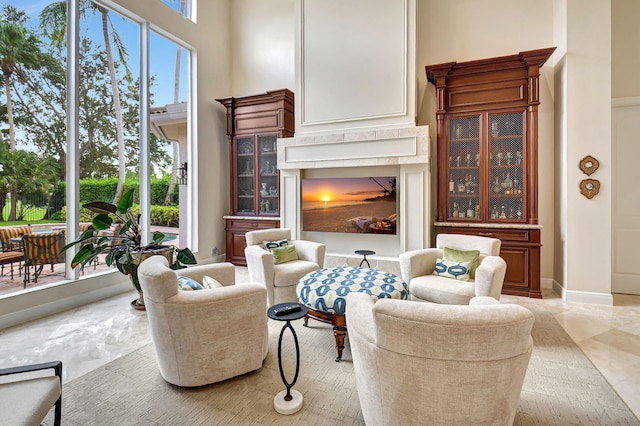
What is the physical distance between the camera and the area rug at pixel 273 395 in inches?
72.7

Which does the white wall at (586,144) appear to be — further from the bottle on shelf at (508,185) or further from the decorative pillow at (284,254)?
the decorative pillow at (284,254)

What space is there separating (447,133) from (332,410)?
12.6 feet

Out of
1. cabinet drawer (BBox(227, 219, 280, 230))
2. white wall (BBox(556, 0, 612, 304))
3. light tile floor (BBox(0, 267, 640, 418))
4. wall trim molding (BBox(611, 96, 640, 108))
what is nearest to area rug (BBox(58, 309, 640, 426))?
light tile floor (BBox(0, 267, 640, 418))

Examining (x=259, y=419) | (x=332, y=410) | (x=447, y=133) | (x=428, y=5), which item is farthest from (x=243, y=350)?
(x=428, y=5)

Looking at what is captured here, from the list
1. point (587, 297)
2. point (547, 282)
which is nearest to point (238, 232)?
point (547, 282)

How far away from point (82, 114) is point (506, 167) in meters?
5.41

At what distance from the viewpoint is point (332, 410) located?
1.92 metres

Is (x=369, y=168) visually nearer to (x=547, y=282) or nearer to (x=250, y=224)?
(x=250, y=224)

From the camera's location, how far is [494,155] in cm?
433

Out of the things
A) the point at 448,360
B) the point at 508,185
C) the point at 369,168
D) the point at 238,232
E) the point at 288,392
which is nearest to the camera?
the point at 448,360

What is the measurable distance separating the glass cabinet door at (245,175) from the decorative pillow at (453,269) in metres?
3.52

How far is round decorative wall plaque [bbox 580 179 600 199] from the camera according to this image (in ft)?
12.3

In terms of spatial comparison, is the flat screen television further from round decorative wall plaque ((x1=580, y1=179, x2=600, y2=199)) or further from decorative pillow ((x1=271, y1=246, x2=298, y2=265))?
round decorative wall plaque ((x1=580, y1=179, x2=600, y2=199))

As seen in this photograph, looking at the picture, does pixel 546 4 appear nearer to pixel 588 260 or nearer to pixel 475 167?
pixel 475 167
